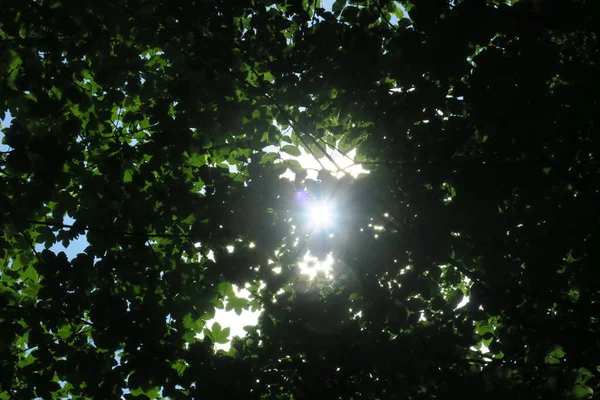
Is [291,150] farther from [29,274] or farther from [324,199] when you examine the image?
[29,274]

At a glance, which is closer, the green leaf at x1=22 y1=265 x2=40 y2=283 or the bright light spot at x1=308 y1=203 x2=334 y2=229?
the bright light spot at x1=308 y1=203 x2=334 y2=229

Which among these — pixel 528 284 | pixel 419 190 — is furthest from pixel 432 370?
pixel 419 190

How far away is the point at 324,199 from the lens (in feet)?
10.6

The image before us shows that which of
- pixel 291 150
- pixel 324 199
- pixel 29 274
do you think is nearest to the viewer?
pixel 324 199

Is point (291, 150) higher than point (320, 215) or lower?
higher

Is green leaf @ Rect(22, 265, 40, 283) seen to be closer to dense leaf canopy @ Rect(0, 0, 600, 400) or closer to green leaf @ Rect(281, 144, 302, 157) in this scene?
dense leaf canopy @ Rect(0, 0, 600, 400)

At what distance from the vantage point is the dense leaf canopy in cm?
288

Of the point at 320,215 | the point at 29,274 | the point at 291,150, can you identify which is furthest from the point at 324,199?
the point at 29,274

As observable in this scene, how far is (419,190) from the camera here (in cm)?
329

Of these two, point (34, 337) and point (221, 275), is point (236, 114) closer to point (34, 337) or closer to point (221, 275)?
point (221, 275)

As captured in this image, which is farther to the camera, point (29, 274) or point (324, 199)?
point (29, 274)

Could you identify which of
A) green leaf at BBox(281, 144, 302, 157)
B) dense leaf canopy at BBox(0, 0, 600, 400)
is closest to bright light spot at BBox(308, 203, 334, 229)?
dense leaf canopy at BBox(0, 0, 600, 400)

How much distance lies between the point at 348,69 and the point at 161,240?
2445mm

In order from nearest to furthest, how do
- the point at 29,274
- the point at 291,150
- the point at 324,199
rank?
the point at 324,199
the point at 291,150
the point at 29,274
